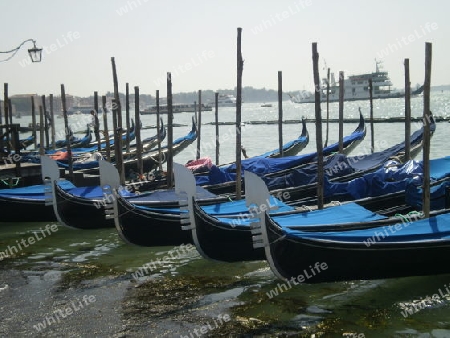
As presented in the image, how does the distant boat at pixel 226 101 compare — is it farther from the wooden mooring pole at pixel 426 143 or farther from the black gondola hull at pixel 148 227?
the wooden mooring pole at pixel 426 143

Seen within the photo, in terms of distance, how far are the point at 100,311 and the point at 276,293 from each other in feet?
6.91

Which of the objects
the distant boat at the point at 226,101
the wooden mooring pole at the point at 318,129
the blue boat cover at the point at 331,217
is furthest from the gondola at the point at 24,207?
the distant boat at the point at 226,101

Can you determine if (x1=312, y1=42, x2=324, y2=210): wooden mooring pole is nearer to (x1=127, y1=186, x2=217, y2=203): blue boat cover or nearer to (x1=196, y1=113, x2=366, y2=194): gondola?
(x1=127, y1=186, x2=217, y2=203): blue boat cover

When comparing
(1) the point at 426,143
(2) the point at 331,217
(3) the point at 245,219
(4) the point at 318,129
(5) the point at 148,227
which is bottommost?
(5) the point at 148,227

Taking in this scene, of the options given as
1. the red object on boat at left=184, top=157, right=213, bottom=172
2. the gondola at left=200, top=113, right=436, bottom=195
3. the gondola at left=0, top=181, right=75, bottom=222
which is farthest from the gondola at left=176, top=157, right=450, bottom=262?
the red object on boat at left=184, top=157, right=213, bottom=172

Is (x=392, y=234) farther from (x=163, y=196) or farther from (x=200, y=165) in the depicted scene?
(x=200, y=165)

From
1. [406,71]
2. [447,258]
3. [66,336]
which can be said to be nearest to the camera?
[66,336]

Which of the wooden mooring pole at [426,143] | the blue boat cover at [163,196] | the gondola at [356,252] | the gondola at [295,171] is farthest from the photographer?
the gondola at [295,171]

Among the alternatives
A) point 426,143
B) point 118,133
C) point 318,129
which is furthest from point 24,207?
point 426,143

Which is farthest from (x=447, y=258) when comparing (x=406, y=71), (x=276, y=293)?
(x=406, y=71)

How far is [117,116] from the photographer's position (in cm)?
1362

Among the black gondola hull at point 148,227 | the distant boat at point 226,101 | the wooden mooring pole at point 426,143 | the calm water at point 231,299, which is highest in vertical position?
the distant boat at point 226,101

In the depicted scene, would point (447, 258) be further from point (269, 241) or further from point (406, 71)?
point (406, 71)

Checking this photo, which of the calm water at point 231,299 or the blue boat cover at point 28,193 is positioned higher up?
the blue boat cover at point 28,193
